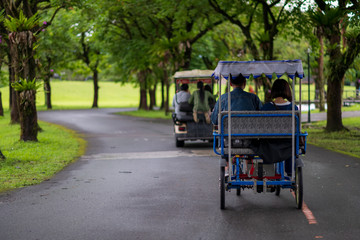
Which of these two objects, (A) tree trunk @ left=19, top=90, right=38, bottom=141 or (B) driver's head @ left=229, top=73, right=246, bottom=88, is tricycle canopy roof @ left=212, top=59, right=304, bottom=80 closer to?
(B) driver's head @ left=229, top=73, right=246, bottom=88

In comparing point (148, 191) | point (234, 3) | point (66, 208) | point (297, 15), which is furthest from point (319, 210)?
point (234, 3)

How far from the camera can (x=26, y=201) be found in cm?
809

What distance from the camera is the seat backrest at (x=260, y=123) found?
286 inches

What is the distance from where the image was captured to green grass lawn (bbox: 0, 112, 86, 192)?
33.6 ft

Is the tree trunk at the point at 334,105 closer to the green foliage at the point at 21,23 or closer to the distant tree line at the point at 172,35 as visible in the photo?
the distant tree line at the point at 172,35

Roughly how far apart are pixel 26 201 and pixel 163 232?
2917mm

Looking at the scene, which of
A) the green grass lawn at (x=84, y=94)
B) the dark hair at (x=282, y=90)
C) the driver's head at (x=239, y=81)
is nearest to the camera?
the dark hair at (x=282, y=90)

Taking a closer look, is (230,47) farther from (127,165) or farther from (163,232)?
(163,232)

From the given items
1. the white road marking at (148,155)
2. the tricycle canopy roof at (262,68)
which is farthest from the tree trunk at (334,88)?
the tricycle canopy roof at (262,68)

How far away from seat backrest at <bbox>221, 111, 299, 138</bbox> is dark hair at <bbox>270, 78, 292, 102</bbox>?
0.37 meters

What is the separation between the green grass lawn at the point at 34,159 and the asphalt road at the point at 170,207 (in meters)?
0.41

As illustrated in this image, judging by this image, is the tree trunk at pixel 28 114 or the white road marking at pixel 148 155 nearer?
the white road marking at pixel 148 155

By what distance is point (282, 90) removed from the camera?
7586mm

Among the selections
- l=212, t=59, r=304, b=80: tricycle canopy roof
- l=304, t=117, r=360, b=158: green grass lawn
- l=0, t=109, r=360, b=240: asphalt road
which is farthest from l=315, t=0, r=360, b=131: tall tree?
l=212, t=59, r=304, b=80: tricycle canopy roof
